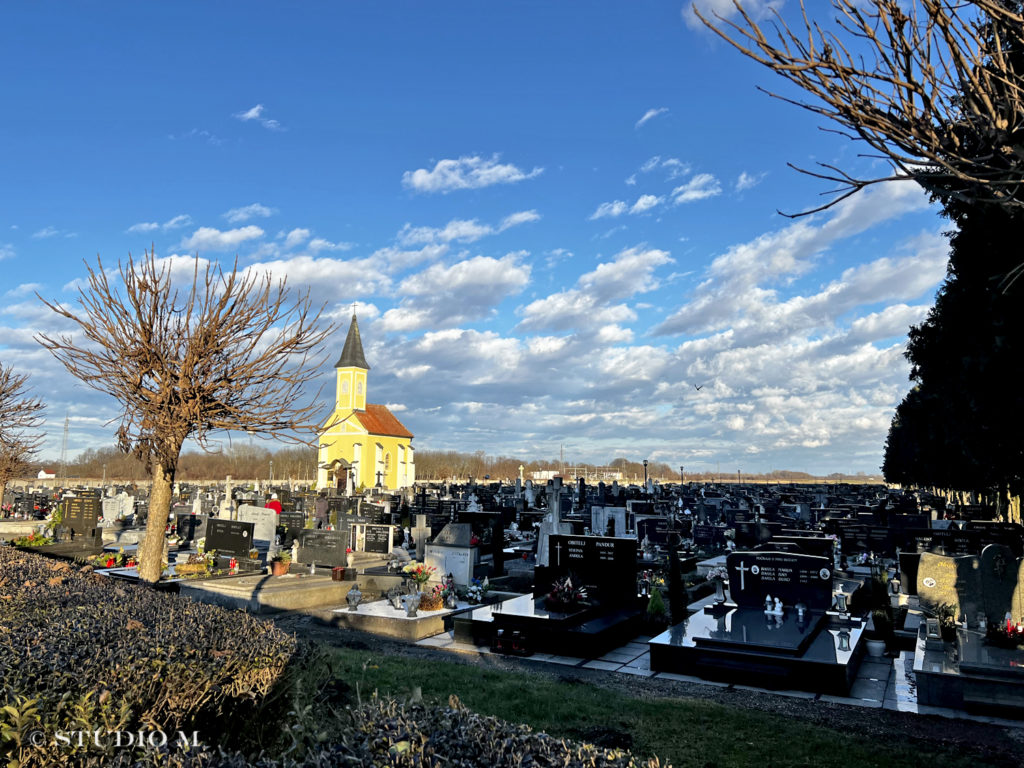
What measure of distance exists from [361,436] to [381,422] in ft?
27.1

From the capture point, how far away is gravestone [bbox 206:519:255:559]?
17781mm

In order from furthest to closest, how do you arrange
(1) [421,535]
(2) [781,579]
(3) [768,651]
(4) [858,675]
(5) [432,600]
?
(1) [421,535] → (5) [432,600] → (2) [781,579] → (4) [858,675] → (3) [768,651]

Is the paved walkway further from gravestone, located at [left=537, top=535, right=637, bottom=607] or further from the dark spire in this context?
the dark spire

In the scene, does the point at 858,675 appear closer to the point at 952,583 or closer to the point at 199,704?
the point at 952,583

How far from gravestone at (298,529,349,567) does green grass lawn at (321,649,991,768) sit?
8.05 meters

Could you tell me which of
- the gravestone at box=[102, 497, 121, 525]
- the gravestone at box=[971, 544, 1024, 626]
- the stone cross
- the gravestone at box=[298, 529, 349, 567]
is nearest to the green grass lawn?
the gravestone at box=[971, 544, 1024, 626]

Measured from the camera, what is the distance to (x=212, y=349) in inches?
428

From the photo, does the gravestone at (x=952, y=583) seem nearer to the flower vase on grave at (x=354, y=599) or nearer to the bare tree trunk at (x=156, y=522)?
the flower vase on grave at (x=354, y=599)

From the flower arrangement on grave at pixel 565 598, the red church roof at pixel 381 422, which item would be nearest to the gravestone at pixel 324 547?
the flower arrangement on grave at pixel 565 598

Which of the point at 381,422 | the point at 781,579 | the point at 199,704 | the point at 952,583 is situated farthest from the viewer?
the point at 381,422

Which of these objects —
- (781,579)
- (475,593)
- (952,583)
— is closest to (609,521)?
(475,593)

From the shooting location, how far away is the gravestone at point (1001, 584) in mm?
10094

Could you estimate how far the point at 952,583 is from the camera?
10.9 metres

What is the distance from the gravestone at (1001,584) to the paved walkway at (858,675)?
1.45 metres
